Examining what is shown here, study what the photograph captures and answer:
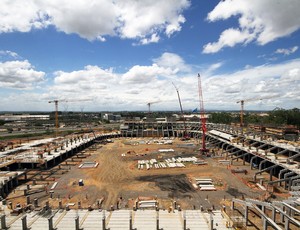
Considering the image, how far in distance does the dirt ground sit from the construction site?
15 centimetres

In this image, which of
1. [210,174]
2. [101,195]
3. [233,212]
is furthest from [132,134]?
[233,212]

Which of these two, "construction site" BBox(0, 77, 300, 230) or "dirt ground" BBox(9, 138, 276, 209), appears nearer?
"construction site" BBox(0, 77, 300, 230)

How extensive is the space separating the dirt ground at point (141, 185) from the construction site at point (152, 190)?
0.49 feet

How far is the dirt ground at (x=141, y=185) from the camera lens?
30.9 meters

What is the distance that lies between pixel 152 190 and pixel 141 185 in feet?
10.4

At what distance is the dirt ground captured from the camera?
101 ft

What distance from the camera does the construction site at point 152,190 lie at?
64.7ft

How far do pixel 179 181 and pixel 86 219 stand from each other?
22.6 m

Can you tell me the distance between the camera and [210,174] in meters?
43.3

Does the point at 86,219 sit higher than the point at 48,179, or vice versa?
the point at 86,219

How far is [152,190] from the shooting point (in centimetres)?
3472

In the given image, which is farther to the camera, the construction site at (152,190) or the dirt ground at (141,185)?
the dirt ground at (141,185)

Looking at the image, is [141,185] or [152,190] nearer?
[152,190]

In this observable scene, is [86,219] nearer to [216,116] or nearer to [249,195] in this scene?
[249,195]
